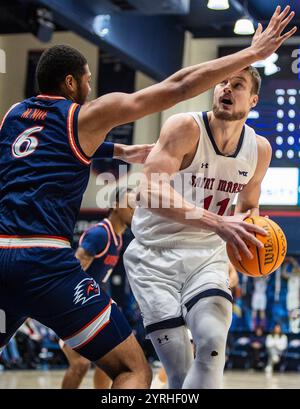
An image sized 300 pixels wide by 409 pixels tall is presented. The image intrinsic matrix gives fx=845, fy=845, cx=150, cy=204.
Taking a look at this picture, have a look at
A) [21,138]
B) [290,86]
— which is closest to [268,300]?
[290,86]

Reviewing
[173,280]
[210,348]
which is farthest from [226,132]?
[210,348]

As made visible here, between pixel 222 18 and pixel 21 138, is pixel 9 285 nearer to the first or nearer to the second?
pixel 21 138

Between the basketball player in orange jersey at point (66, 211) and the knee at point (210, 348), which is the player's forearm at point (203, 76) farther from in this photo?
the knee at point (210, 348)

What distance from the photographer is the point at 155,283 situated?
5.17m

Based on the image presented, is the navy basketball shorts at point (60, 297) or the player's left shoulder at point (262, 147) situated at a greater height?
the player's left shoulder at point (262, 147)

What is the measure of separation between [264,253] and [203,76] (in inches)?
46.5

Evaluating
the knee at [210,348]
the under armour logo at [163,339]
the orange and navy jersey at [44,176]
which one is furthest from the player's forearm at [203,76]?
the under armour logo at [163,339]

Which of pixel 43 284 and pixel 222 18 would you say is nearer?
pixel 43 284

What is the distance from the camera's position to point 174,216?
4.79 meters

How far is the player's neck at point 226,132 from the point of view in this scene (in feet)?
17.5

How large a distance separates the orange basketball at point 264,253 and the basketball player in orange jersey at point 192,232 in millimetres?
120

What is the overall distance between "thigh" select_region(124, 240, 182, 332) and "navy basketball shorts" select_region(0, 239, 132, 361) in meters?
0.80

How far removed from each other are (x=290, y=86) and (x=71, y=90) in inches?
313

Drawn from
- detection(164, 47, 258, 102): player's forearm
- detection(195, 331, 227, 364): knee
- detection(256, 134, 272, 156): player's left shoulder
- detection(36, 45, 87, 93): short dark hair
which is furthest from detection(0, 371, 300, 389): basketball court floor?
detection(164, 47, 258, 102): player's forearm
